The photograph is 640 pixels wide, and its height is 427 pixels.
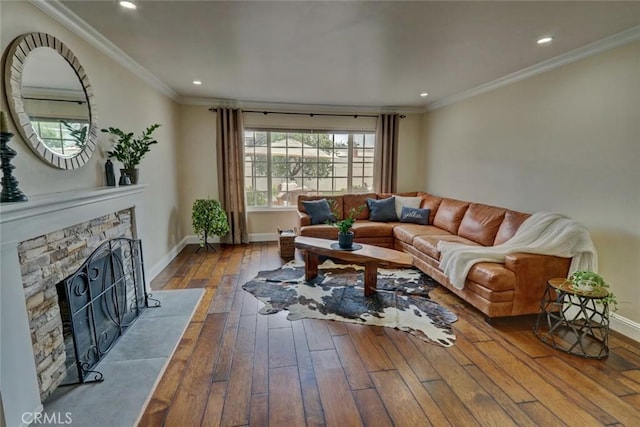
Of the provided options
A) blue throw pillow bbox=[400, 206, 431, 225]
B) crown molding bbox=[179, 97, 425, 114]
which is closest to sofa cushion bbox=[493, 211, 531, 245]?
blue throw pillow bbox=[400, 206, 431, 225]

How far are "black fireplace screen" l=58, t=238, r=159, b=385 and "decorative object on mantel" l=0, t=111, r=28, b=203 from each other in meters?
0.60

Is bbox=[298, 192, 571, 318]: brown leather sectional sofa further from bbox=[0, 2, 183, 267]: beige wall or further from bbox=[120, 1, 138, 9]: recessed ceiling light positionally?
bbox=[120, 1, 138, 9]: recessed ceiling light

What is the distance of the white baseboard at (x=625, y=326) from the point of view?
8.46 feet

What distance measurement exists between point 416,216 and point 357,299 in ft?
7.42

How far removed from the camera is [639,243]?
2549mm

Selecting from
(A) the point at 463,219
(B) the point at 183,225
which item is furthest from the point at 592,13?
(B) the point at 183,225

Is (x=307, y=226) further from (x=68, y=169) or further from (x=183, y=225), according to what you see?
(x=68, y=169)

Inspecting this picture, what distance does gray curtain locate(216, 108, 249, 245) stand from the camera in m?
5.29

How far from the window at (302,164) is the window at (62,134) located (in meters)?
3.26

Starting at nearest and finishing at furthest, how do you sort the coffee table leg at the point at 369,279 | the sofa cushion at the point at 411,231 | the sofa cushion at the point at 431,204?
the coffee table leg at the point at 369,279 < the sofa cushion at the point at 411,231 < the sofa cushion at the point at 431,204

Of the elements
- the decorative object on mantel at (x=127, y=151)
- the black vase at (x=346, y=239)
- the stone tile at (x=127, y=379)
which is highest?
the decorative object on mantel at (x=127, y=151)

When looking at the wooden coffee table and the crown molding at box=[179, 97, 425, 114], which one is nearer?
the wooden coffee table

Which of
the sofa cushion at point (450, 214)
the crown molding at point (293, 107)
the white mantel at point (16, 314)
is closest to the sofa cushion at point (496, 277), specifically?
the sofa cushion at point (450, 214)

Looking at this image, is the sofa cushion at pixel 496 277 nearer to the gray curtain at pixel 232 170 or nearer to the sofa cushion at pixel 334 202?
the sofa cushion at pixel 334 202
